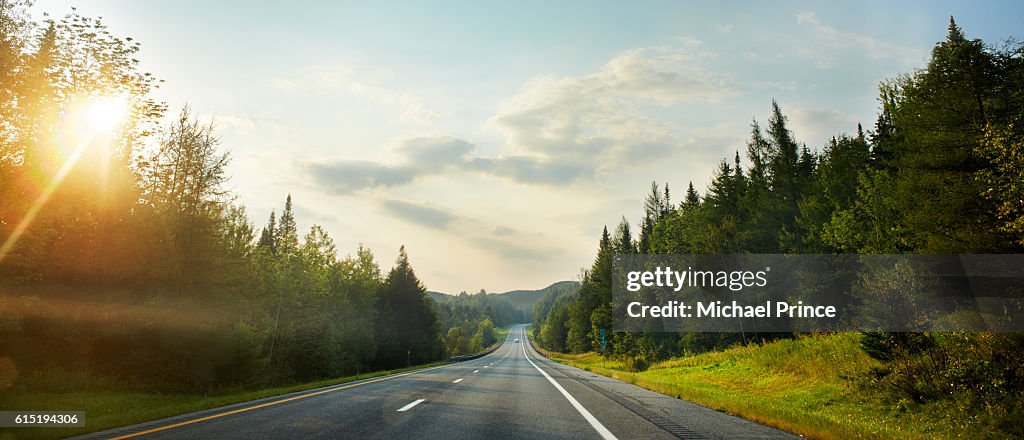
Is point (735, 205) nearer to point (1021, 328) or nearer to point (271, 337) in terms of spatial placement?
point (1021, 328)

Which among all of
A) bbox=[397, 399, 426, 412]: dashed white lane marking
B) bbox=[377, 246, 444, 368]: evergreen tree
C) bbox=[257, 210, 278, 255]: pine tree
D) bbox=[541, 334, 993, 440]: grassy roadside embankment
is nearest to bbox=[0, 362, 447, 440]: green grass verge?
bbox=[397, 399, 426, 412]: dashed white lane marking

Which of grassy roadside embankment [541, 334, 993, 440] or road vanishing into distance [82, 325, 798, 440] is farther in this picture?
grassy roadside embankment [541, 334, 993, 440]

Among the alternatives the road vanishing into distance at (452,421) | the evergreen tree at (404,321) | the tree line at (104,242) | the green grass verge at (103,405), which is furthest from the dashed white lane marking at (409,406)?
the evergreen tree at (404,321)

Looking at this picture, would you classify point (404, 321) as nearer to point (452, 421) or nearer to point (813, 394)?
point (813, 394)

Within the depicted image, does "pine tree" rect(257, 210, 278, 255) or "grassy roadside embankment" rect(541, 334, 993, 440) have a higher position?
"pine tree" rect(257, 210, 278, 255)

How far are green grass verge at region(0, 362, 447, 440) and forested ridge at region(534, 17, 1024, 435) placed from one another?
17444 mm

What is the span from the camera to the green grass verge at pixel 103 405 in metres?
8.24

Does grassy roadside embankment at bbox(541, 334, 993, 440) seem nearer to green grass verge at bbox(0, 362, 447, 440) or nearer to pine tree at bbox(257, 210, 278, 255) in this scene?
green grass verge at bbox(0, 362, 447, 440)

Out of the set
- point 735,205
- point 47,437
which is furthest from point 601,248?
point 47,437

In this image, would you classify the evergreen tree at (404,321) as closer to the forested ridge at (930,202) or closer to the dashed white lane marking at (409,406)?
the forested ridge at (930,202)

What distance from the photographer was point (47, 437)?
7461 millimetres

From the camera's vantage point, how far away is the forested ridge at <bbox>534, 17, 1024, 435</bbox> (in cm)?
1212

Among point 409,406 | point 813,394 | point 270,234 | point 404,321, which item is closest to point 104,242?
point 409,406

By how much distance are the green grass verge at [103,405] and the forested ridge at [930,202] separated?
1744 centimetres
